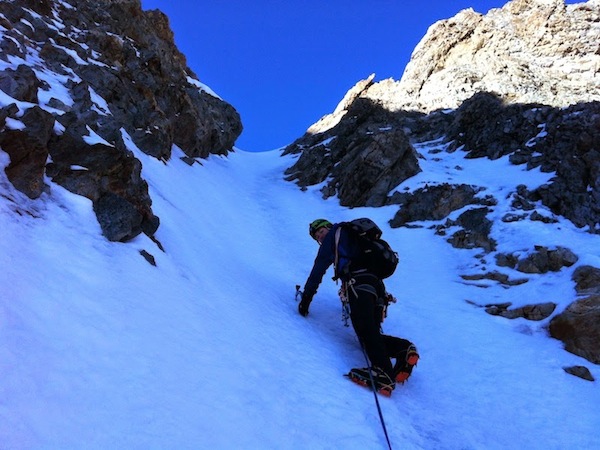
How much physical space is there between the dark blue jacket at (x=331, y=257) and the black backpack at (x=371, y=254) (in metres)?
0.13

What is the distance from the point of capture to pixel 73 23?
68.1 ft

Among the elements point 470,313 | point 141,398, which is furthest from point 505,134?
point 141,398

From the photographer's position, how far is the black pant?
226 inches

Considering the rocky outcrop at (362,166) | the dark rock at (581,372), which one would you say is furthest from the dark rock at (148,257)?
the rocky outcrop at (362,166)

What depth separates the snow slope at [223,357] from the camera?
123 inches

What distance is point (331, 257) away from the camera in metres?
7.39

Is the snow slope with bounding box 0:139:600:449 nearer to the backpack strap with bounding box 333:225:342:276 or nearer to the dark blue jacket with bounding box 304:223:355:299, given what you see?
the dark blue jacket with bounding box 304:223:355:299

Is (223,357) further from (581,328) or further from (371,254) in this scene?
(581,328)

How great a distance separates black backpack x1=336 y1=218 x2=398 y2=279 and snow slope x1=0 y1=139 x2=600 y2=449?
4.54 feet

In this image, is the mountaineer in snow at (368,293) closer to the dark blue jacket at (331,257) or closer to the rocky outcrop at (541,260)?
the dark blue jacket at (331,257)

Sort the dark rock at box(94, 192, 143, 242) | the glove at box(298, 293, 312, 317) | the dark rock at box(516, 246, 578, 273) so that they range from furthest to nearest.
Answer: the dark rock at box(516, 246, 578, 273) < the glove at box(298, 293, 312, 317) < the dark rock at box(94, 192, 143, 242)

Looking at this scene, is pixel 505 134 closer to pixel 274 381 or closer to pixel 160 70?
pixel 160 70

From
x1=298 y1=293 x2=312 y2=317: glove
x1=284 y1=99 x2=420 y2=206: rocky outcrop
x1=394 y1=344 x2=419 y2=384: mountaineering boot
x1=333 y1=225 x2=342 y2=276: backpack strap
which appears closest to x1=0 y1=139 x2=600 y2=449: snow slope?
x1=298 y1=293 x2=312 y2=317: glove

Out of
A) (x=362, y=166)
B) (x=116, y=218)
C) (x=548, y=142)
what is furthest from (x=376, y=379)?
(x=548, y=142)
